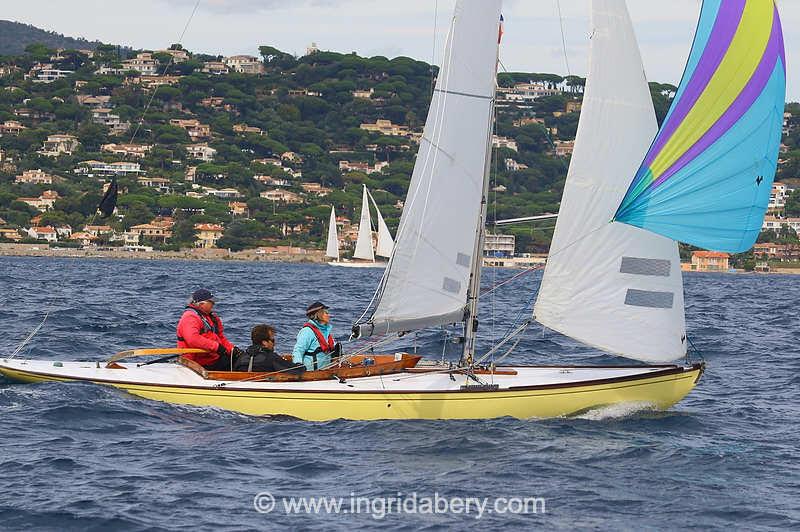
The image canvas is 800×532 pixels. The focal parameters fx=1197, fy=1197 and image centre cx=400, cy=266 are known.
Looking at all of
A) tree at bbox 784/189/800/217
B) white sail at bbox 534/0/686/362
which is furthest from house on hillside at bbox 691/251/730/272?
white sail at bbox 534/0/686/362

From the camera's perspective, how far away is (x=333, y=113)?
191 meters

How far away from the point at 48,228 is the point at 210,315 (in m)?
104

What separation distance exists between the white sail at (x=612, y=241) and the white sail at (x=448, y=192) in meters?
1.01

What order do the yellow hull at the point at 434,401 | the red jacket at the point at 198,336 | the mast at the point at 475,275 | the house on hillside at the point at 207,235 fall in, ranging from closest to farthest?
the yellow hull at the point at 434,401 → the mast at the point at 475,275 → the red jacket at the point at 198,336 → the house on hillside at the point at 207,235

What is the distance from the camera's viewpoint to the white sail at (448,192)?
12.9 m

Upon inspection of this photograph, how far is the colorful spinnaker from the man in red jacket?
4.91 meters

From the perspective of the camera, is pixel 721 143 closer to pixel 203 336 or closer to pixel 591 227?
pixel 591 227

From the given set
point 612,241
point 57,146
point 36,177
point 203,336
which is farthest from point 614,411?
point 57,146

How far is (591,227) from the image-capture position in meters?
12.8

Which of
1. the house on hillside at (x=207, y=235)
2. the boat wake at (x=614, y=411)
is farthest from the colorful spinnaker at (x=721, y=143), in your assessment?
the house on hillside at (x=207, y=235)

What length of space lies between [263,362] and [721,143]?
17.9ft

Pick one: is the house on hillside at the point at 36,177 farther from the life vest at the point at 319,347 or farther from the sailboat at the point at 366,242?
the life vest at the point at 319,347

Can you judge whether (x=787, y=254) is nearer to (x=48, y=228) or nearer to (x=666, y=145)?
(x=48, y=228)

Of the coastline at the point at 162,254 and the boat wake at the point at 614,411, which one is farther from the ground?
the boat wake at the point at 614,411
